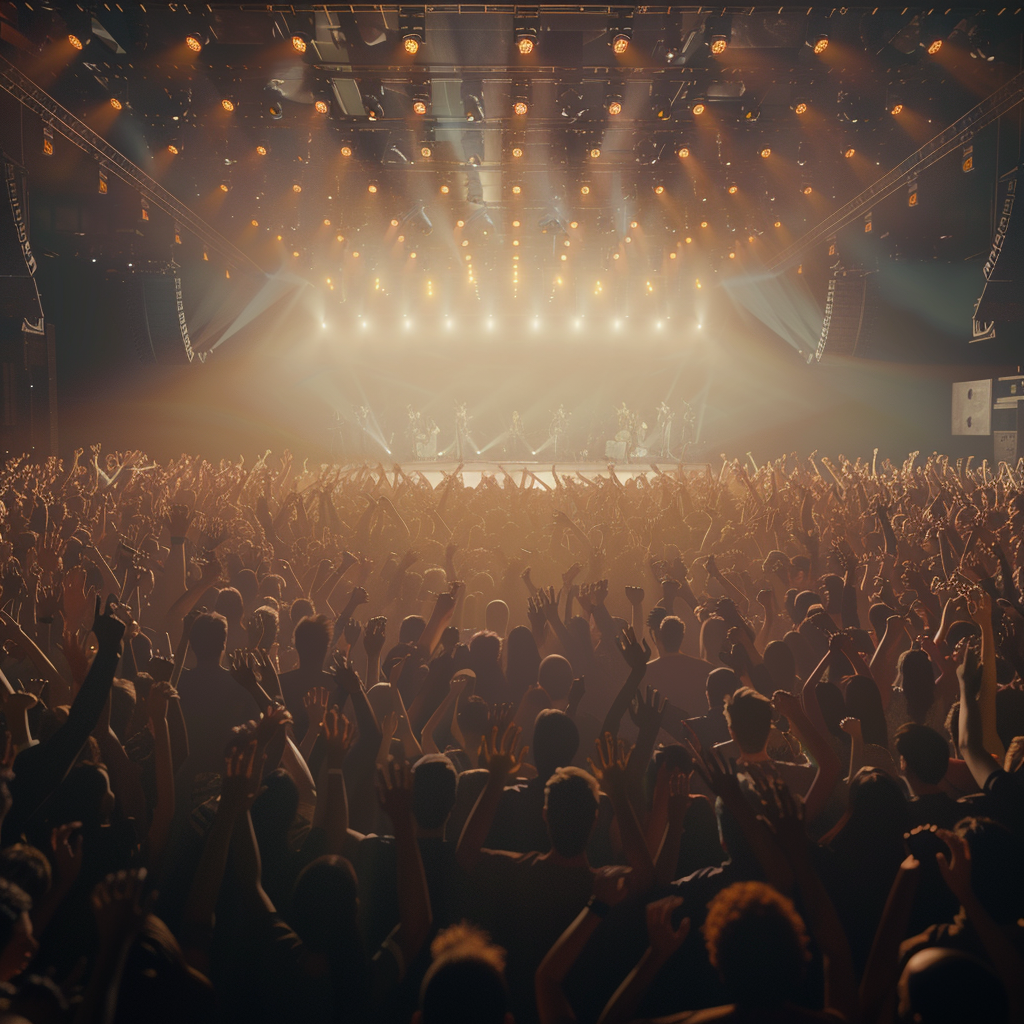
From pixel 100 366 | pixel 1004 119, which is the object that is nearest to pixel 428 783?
pixel 1004 119

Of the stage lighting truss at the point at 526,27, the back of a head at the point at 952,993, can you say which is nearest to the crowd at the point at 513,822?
the back of a head at the point at 952,993

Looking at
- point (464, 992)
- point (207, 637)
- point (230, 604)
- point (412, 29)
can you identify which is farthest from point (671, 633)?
point (412, 29)

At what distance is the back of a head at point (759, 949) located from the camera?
1.07m

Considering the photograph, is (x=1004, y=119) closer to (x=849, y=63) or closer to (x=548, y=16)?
(x=849, y=63)

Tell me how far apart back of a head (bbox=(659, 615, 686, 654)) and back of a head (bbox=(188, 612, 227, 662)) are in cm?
191

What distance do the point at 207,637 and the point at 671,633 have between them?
199 cm

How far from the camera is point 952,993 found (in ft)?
3.28

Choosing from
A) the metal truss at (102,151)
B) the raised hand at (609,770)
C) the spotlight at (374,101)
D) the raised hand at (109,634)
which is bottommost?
the raised hand at (609,770)

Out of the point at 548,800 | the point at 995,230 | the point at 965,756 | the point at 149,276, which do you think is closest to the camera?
the point at 548,800

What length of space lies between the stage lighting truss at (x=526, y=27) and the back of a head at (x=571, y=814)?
6.84 metres

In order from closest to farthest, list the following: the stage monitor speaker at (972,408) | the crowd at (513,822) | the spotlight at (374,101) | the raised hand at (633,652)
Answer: the crowd at (513,822), the raised hand at (633,652), the spotlight at (374,101), the stage monitor speaker at (972,408)

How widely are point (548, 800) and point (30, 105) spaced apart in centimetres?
855

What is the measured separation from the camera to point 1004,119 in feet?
22.1

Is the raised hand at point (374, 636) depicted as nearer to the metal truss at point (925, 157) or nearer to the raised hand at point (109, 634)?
the raised hand at point (109, 634)
